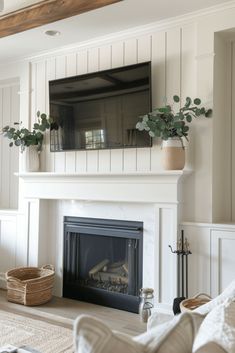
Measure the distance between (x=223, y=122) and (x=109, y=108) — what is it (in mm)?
1048

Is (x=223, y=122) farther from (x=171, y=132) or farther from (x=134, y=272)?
(x=134, y=272)

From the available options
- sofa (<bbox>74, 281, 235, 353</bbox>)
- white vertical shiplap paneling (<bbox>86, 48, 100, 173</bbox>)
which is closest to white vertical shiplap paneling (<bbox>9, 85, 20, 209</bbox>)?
white vertical shiplap paneling (<bbox>86, 48, 100, 173</bbox>)

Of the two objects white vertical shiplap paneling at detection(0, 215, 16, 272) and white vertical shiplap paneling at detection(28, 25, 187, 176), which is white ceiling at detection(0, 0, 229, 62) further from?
white vertical shiplap paneling at detection(0, 215, 16, 272)

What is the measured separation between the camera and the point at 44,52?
13.0ft

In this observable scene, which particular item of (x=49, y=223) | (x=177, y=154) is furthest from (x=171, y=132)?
(x=49, y=223)

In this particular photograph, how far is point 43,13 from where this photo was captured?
3.06m

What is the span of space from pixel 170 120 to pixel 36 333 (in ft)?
6.60

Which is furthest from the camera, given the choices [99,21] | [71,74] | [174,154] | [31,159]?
[31,159]

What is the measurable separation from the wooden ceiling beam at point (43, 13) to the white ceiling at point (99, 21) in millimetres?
79

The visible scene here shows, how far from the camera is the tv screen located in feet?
10.8

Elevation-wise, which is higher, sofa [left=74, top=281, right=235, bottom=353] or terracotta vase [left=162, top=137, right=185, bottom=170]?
terracotta vase [left=162, top=137, right=185, bottom=170]

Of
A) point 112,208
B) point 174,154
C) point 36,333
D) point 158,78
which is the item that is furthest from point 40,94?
Result: point 36,333

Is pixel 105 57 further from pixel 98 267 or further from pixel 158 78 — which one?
pixel 98 267

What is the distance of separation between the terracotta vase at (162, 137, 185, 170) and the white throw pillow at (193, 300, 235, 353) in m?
Result: 1.98
